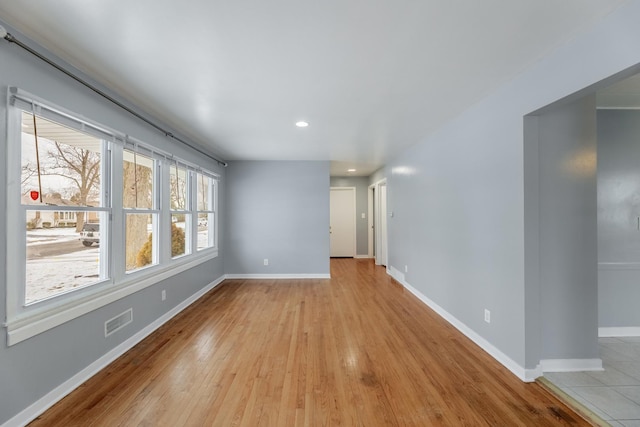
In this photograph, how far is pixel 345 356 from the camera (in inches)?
100

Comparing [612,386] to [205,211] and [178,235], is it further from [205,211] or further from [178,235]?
[205,211]

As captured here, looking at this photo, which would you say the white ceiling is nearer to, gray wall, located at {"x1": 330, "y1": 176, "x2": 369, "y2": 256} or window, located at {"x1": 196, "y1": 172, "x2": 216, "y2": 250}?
window, located at {"x1": 196, "y1": 172, "x2": 216, "y2": 250}

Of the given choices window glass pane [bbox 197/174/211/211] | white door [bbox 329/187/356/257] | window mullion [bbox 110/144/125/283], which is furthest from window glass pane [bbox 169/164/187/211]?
white door [bbox 329/187/356/257]

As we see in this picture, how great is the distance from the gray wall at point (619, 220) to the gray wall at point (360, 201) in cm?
539

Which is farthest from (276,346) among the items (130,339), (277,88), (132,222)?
(277,88)

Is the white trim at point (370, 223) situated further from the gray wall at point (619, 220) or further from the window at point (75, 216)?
the window at point (75, 216)

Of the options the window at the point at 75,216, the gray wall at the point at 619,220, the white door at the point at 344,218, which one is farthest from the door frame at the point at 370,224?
the window at the point at 75,216

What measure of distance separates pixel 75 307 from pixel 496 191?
3504 mm

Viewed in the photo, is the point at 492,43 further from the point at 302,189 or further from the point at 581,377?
the point at 302,189

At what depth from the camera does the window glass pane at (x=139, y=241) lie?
2.82 m

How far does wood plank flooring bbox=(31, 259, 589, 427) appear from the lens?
1790mm

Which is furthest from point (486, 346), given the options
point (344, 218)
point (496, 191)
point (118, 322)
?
point (344, 218)

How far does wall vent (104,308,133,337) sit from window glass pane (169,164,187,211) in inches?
57.8

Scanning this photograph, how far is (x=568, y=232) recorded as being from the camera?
7.38 feet
